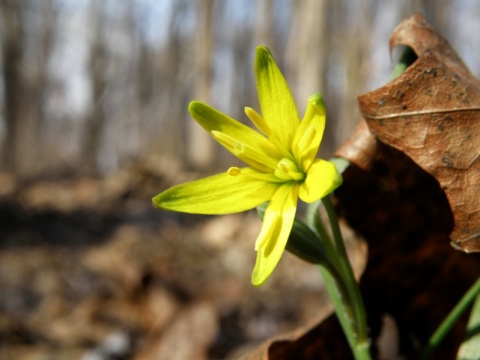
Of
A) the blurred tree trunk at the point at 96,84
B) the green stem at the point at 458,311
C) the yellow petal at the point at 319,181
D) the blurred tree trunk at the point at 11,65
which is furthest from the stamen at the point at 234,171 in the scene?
the blurred tree trunk at the point at 96,84

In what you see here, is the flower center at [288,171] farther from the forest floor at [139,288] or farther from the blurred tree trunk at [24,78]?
the blurred tree trunk at [24,78]

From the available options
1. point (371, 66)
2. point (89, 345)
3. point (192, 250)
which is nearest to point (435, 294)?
point (89, 345)

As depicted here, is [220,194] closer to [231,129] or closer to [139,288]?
[231,129]

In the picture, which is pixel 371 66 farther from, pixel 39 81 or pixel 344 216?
pixel 39 81

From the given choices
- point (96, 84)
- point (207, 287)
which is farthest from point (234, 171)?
point (96, 84)

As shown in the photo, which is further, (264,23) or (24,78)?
(24,78)

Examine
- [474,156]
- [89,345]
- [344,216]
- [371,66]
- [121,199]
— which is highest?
[371,66]
